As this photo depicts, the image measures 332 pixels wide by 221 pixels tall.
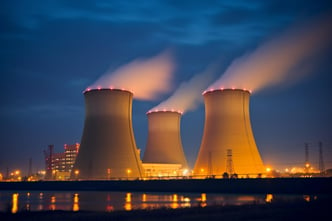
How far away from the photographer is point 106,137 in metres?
30.6

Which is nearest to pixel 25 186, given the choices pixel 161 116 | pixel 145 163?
pixel 145 163

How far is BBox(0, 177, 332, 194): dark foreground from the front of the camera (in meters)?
24.8

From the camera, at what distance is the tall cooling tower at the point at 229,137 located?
30.6 metres

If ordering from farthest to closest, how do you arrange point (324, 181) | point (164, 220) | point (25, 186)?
point (25, 186), point (324, 181), point (164, 220)

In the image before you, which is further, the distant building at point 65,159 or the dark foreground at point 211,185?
the distant building at point 65,159

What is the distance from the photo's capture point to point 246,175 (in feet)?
102

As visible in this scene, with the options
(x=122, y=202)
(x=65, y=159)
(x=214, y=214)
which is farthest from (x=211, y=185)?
(x=65, y=159)

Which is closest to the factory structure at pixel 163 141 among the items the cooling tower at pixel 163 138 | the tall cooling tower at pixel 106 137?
the cooling tower at pixel 163 138

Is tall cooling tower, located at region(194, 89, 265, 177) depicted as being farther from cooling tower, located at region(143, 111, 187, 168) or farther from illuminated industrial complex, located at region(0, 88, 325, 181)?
cooling tower, located at region(143, 111, 187, 168)

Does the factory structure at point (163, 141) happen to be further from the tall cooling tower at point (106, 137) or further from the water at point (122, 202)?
the water at point (122, 202)

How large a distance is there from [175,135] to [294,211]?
2763 centimetres

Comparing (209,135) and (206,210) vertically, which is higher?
(209,135)

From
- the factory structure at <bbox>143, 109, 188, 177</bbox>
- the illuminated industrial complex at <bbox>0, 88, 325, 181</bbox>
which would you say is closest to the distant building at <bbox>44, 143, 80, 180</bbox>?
the factory structure at <bbox>143, 109, 188, 177</bbox>

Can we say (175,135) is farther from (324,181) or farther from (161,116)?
(324,181)
